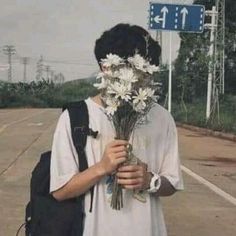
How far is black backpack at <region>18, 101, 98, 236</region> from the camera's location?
103 inches

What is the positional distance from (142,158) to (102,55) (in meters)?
0.44

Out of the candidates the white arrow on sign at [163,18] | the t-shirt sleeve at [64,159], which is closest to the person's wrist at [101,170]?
the t-shirt sleeve at [64,159]

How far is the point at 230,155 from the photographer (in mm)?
16953

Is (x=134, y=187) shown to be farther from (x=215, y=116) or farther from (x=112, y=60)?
(x=215, y=116)

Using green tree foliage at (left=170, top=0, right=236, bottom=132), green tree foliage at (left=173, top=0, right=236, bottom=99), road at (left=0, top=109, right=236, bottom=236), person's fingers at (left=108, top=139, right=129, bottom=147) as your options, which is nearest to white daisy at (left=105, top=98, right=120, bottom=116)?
person's fingers at (left=108, top=139, right=129, bottom=147)

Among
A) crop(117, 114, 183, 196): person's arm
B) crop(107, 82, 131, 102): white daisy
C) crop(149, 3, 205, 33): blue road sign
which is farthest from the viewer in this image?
crop(149, 3, 205, 33): blue road sign

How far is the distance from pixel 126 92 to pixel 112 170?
30 cm

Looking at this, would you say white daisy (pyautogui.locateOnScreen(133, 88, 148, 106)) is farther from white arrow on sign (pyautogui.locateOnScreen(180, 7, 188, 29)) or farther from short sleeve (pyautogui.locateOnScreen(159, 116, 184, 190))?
white arrow on sign (pyautogui.locateOnScreen(180, 7, 188, 29))

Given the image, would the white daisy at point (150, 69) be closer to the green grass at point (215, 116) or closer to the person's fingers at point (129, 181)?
the person's fingers at point (129, 181)

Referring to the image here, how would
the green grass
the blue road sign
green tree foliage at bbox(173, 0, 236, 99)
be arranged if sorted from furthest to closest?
green tree foliage at bbox(173, 0, 236, 99) → the blue road sign → the green grass

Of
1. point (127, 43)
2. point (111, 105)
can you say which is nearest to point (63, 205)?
point (111, 105)

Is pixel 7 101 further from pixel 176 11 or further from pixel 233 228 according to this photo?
pixel 233 228

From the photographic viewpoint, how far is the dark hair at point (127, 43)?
2.67 m

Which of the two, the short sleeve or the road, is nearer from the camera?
the short sleeve
